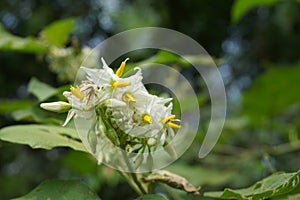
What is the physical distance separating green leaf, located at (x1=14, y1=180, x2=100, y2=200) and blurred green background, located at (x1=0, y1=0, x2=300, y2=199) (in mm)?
1156

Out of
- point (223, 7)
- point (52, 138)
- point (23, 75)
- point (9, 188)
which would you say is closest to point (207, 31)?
point (223, 7)

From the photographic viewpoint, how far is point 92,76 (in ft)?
2.19

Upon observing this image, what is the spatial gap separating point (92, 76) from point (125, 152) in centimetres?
11

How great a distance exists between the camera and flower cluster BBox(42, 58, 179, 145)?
65 cm

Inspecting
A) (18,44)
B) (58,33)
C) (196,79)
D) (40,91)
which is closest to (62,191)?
(40,91)

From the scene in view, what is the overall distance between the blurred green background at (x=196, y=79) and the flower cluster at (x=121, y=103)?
47.3 inches

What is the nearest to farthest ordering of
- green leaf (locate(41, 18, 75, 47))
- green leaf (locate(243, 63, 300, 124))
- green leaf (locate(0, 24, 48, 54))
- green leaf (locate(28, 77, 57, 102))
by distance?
green leaf (locate(28, 77, 57, 102)) < green leaf (locate(0, 24, 48, 54)) < green leaf (locate(41, 18, 75, 47)) < green leaf (locate(243, 63, 300, 124))

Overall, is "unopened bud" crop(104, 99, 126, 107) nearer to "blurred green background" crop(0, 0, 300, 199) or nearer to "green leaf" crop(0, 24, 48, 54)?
"green leaf" crop(0, 24, 48, 54)

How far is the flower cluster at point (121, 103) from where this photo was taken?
65cm

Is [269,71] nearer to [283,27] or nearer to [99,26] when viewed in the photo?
[283,27]

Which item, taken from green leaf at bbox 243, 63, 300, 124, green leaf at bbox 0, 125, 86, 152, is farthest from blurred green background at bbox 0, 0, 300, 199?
green leaf at bbox 0, 125, 86, 152

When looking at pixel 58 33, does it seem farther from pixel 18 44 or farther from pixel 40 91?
pixel 40 91

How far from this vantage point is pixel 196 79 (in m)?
2.86

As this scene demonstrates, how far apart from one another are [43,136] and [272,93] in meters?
1.31
